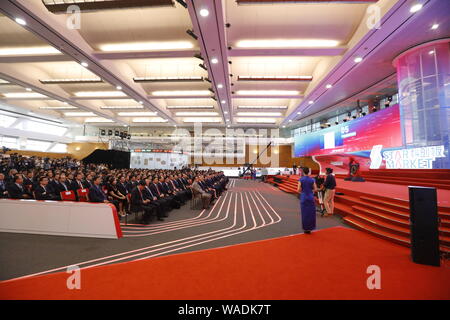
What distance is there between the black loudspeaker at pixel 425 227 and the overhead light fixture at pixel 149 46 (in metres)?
7.44

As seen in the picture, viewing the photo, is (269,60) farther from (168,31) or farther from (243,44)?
(168,31)

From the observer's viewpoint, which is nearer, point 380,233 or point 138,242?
point 138,242

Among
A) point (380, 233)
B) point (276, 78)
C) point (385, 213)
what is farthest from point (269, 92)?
point (380, 233)

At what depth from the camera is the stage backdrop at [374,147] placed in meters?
7.07

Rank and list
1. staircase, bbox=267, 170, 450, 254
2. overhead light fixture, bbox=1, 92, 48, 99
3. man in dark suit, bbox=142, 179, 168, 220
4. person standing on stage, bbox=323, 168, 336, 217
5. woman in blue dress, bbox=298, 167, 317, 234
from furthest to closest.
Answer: overhead light fixture, bbox=1, 92, 48, 99 < person standing on stage, bbox=323, 168, 336, 217 < man in dark suit, bbox=142, 179, 168, 220 < woman in blue dress, bbox=298, 167, 317, 234 < staircase, bbox=267, 170, 450, 254

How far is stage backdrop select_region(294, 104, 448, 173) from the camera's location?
23.2 ft

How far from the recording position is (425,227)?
2.70 m

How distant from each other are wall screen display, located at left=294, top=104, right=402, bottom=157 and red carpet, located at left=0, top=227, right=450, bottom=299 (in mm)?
8319

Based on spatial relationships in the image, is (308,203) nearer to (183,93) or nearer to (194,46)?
(194,46)

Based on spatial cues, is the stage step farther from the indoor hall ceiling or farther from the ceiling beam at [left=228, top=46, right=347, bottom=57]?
the ceiling beam at [left=228, top=46, right=347, bottom=57]

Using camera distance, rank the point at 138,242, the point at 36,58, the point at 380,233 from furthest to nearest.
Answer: the point at 36,58 < the point at 380,233 < the point at 138,242

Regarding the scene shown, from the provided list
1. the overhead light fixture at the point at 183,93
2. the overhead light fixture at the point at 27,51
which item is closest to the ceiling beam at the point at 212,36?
the overhead light fixture at the point at 183,93

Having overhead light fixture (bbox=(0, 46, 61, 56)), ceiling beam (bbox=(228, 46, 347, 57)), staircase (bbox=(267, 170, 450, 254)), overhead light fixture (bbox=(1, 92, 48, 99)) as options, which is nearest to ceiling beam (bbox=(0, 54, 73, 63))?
overhead light fixture (bbox=(0, 46, 61, 56))

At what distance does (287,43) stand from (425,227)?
21.6ft
